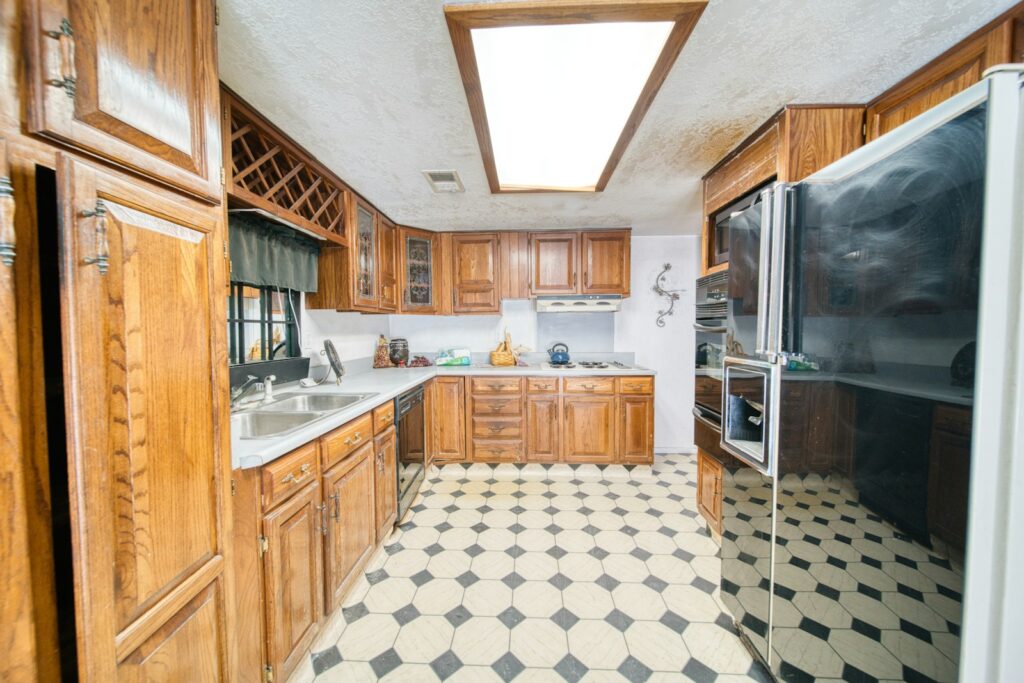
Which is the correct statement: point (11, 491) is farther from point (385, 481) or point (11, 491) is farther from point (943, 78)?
point (943, 78)

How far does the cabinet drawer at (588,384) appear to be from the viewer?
10.2 feet

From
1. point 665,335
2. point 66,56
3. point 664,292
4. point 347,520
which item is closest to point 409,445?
point 347,520

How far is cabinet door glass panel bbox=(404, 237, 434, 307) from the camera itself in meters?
3.20

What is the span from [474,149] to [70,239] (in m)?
1.60

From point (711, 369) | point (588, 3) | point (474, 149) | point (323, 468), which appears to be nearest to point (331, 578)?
point (323, 468)

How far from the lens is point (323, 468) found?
1.44 metres

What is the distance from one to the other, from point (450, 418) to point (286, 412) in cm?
160

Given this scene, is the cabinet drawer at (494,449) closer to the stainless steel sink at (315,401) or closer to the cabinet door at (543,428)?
the cabinet door at (543,428)

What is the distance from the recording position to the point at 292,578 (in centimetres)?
125

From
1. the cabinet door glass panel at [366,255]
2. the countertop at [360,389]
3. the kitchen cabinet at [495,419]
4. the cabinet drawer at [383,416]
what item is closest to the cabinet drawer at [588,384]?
the countertop at [360,389]

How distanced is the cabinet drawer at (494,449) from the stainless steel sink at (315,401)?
1427 mm

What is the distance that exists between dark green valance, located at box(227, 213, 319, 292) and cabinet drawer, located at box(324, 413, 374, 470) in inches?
37.1

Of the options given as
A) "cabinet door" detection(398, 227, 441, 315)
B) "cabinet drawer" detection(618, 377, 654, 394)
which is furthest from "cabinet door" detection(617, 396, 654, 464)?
"cabinet door" detection(398, 227, 441, 315)

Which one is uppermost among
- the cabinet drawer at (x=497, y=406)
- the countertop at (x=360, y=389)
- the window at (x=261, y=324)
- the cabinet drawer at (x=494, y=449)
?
the window at (x=261, y=324)
